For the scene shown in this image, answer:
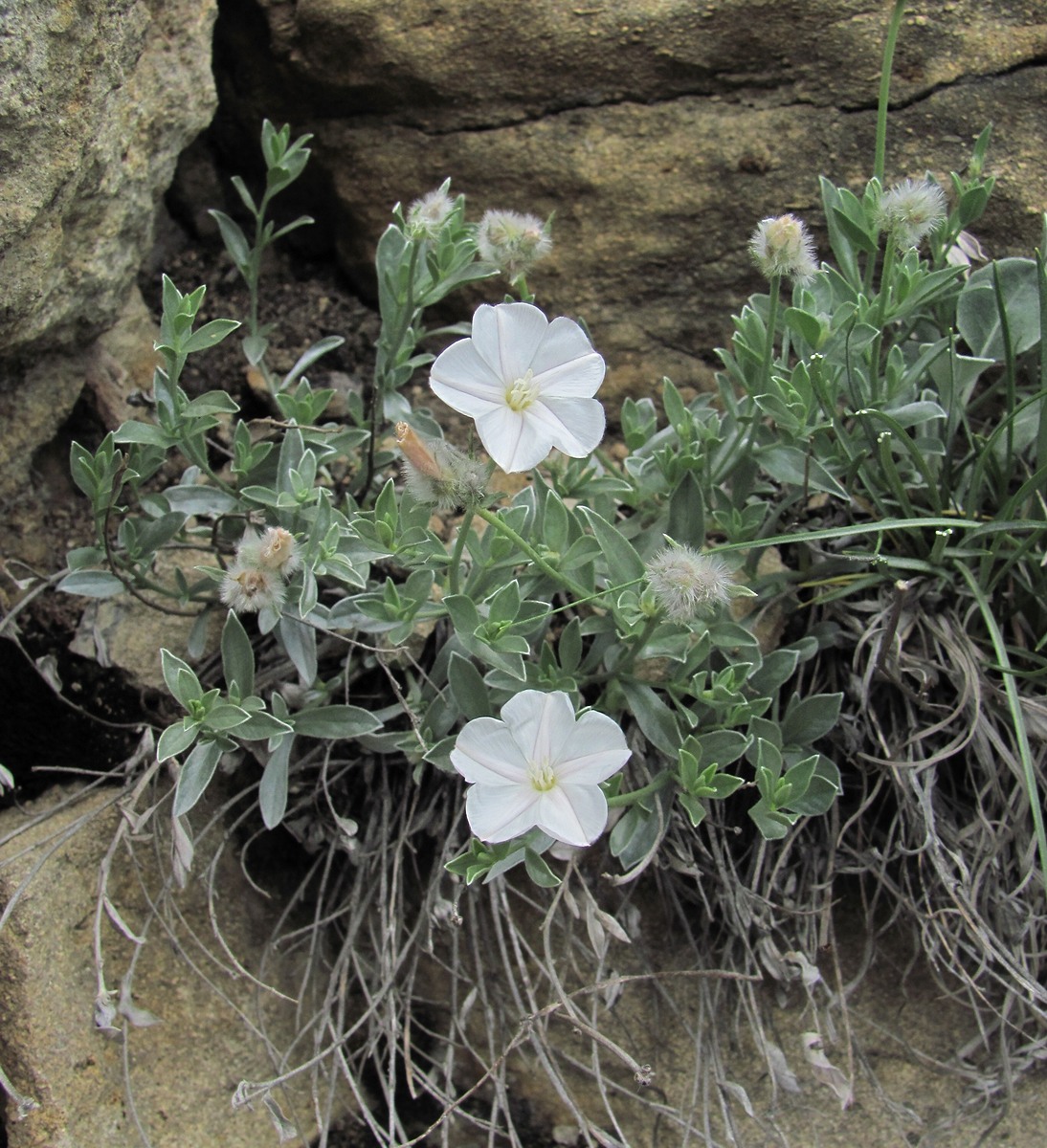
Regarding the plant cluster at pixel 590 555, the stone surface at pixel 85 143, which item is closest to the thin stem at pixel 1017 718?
the plant cluster at pixel 590 555

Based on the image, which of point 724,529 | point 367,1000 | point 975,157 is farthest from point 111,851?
point 975,157

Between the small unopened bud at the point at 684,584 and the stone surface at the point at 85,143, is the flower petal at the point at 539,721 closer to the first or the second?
the small unopened bud at the point at 684,584

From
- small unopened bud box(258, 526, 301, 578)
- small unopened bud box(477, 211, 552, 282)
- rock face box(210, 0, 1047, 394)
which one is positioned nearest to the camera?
small unopened bud box(258, 526, 301, 578)

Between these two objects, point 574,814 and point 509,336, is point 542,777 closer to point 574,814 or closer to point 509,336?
point 574,814

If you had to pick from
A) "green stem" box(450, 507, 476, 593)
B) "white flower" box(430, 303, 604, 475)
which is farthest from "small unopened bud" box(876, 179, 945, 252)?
"green stem" box(450, 507, 476, 593)

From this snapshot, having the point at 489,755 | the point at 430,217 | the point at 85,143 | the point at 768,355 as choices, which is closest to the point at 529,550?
the point at 489,755

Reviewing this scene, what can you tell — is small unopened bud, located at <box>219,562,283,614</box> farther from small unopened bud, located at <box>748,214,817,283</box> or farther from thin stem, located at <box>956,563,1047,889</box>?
thin stem, located at <box>956,563,1047,889</box>

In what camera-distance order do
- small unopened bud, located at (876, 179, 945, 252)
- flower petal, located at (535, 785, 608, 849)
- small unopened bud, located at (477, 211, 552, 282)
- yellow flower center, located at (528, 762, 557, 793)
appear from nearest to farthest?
flower petal, located at (535, 785, 608, 849)
yellow flower center, located at (528, 762, 557, 793)
small unopened bud, located at (876, 179, 945, 252)
small unopened bud, located at (477, 211, 552, 282)
